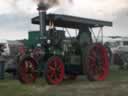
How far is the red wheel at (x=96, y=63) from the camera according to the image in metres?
15.8

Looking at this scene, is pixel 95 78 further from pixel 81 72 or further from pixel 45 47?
pixel 45 47

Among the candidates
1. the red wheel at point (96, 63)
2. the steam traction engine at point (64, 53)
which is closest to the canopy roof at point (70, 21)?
the steam traction engine at point (64, 53)

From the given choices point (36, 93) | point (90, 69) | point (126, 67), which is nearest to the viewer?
point (36, 93)

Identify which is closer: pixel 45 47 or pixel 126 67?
pixel 45 47

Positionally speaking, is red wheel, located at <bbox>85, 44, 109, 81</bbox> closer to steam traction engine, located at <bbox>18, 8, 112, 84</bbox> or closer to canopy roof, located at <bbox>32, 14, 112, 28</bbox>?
steam traction engine, located at <bbox>18, 8, 112, 84</bbox>

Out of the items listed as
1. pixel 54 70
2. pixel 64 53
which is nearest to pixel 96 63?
pixel 64 53

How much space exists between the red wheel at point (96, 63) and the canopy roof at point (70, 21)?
A: 91 centimetres

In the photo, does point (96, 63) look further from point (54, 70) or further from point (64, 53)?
point (54, 70)

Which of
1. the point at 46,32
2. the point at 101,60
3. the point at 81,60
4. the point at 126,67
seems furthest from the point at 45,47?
the point at 126,67

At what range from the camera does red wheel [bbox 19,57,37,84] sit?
15.0 metres

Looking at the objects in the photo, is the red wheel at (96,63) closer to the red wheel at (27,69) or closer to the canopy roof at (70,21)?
A: the canopy roof at (70,21)

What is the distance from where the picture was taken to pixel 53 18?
15141 mm

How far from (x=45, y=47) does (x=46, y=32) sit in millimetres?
533

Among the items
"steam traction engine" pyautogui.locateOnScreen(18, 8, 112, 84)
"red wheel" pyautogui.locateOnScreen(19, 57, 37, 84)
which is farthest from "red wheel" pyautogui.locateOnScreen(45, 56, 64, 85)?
"red wheel" pyautogui.locateOnScreen(19, 57, 37, 84)
